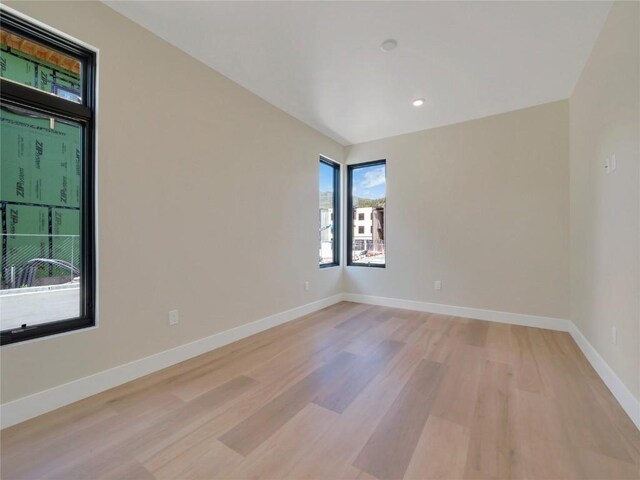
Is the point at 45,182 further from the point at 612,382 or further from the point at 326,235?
the point at 612,382

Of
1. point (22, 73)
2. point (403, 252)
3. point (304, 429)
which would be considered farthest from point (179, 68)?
point (403, 252)

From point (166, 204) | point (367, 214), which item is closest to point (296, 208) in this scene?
point (367, 214)

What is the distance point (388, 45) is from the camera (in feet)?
7.43

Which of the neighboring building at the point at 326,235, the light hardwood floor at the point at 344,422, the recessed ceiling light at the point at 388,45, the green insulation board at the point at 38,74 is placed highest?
the recessed ceiling light at the point at 388,45

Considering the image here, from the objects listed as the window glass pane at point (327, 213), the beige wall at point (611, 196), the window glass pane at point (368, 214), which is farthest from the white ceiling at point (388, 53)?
the window glass pane at point (368, 214)

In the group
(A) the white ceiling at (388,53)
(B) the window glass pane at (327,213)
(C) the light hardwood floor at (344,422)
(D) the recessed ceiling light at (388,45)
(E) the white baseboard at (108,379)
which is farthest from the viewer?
(B) the window glass pane at (327,213)

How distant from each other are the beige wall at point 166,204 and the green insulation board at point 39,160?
0.60 ft

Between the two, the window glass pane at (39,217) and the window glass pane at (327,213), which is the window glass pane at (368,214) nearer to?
the window glass pane at (327,213)

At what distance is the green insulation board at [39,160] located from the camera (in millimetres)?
1646

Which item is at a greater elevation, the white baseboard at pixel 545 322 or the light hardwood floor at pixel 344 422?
the white baseboard at pixel 545 322

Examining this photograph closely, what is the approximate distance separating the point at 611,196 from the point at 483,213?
5.41 ft

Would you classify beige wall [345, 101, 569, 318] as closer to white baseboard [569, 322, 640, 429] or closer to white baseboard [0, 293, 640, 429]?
white baseboard [0, 293, 640, 429]

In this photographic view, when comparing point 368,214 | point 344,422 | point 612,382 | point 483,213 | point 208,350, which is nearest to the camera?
point 344,422

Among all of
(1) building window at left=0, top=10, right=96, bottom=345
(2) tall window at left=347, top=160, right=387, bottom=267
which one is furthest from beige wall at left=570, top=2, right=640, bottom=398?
(1) building window at left=0, top=10, right=96, bottom=345
